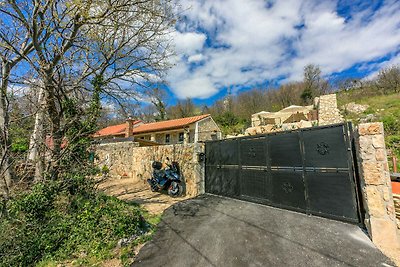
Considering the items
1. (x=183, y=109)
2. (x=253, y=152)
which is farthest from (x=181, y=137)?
(x=253, y=152)

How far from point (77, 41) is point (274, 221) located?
6.99m

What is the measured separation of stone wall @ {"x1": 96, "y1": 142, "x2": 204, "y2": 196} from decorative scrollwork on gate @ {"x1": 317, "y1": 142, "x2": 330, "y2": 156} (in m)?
4.04

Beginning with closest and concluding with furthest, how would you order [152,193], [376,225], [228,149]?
1. [376,225]
2. [228,149]
3. [152,193]

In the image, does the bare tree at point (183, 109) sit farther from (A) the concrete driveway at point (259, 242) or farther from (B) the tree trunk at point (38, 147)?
(A) the concrete driveway at point (259, 242)

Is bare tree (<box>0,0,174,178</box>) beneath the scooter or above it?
above

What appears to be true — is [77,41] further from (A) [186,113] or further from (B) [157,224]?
(A) [186,113]

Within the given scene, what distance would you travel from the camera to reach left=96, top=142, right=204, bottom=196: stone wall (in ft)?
22.4

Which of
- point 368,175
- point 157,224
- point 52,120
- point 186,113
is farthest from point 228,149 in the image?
point 186,113

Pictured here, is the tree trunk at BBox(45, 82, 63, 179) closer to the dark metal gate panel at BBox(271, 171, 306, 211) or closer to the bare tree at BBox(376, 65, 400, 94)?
the dark metal gate panel at BBox(271, 171, 306, 211)

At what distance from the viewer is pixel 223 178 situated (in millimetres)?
6227

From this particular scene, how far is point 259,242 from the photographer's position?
3074mm

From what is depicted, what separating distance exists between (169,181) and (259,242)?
460 cm

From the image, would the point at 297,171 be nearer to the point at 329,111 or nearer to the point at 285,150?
the point at 285,150

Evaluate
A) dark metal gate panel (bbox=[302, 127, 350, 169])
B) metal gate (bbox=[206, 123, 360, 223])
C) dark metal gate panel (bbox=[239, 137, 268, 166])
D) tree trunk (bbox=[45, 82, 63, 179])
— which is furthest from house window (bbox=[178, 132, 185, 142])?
dark metal gate panel (bbox=[302, 127, 350, 169])
